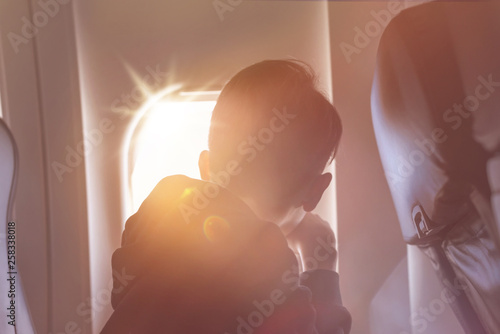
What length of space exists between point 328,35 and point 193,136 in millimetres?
212

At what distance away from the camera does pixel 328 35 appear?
0.55 meters

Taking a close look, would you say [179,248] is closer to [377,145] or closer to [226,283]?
[226,283]

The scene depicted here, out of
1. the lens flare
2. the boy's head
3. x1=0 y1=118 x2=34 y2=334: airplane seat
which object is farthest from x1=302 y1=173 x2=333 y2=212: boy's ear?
x1=0 y1=118 x2=34 y2=334: airplane seat

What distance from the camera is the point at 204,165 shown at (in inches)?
20.7

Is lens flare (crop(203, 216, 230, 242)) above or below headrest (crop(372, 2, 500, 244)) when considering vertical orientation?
below

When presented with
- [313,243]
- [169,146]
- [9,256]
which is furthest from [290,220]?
[9,256]

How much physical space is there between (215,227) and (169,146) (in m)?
0.12

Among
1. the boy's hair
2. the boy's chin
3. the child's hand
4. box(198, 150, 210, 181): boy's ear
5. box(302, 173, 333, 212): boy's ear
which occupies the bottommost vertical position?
the child's hand

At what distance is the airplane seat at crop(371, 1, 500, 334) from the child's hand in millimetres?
99

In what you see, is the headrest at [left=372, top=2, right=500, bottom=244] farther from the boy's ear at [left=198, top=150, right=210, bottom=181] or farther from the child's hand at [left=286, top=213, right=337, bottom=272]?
the boy's ear at [left=198, top=150, right=210, bottom=181]

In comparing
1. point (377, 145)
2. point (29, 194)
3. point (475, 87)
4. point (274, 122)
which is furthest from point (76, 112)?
point (475, 87)

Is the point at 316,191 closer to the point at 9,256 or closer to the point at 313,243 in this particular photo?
the point at 313,243

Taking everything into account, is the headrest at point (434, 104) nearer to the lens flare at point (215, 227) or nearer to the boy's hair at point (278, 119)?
the boy's hair at point (278, 119)

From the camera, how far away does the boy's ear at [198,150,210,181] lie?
522mm
